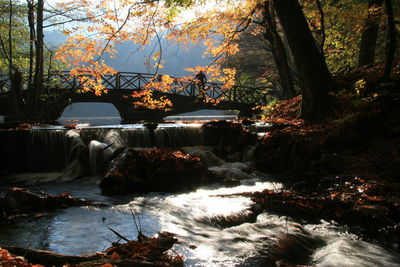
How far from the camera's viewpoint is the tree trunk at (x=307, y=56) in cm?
827

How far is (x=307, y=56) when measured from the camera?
834 cm

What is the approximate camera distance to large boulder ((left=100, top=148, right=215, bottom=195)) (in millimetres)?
5539

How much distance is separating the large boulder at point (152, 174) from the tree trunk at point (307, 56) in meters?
4.37

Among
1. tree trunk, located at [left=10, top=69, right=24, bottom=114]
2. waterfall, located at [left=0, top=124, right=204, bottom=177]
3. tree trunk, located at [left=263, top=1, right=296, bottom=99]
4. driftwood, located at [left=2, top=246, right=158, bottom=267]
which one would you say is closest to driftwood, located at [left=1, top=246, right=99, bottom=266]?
driftwood, located at [left=2, top=246, right=158, bottom=267]

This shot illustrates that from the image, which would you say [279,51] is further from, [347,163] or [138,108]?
[138,108]

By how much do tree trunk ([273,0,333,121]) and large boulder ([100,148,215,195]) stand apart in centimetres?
437

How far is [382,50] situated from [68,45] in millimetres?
14678

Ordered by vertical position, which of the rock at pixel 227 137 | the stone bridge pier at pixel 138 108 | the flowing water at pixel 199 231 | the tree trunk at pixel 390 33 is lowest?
the flowing water at pixel 199 231

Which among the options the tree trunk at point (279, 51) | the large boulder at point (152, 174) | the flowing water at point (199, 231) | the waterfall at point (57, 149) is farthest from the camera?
the tree trunk at point (279, 51)

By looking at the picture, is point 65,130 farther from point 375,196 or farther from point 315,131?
point 375,196

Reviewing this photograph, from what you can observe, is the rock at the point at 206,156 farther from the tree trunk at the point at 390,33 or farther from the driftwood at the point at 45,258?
the driftwood at the point at 45,258

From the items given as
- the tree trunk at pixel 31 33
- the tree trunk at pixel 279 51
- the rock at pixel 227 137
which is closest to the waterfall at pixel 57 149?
the rock at pixel 227 137

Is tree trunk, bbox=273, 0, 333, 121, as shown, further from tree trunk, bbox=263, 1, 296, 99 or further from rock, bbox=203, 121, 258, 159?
tree trunk, bbox=263, 1, 296, 99

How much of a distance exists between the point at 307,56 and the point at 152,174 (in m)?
5.74
